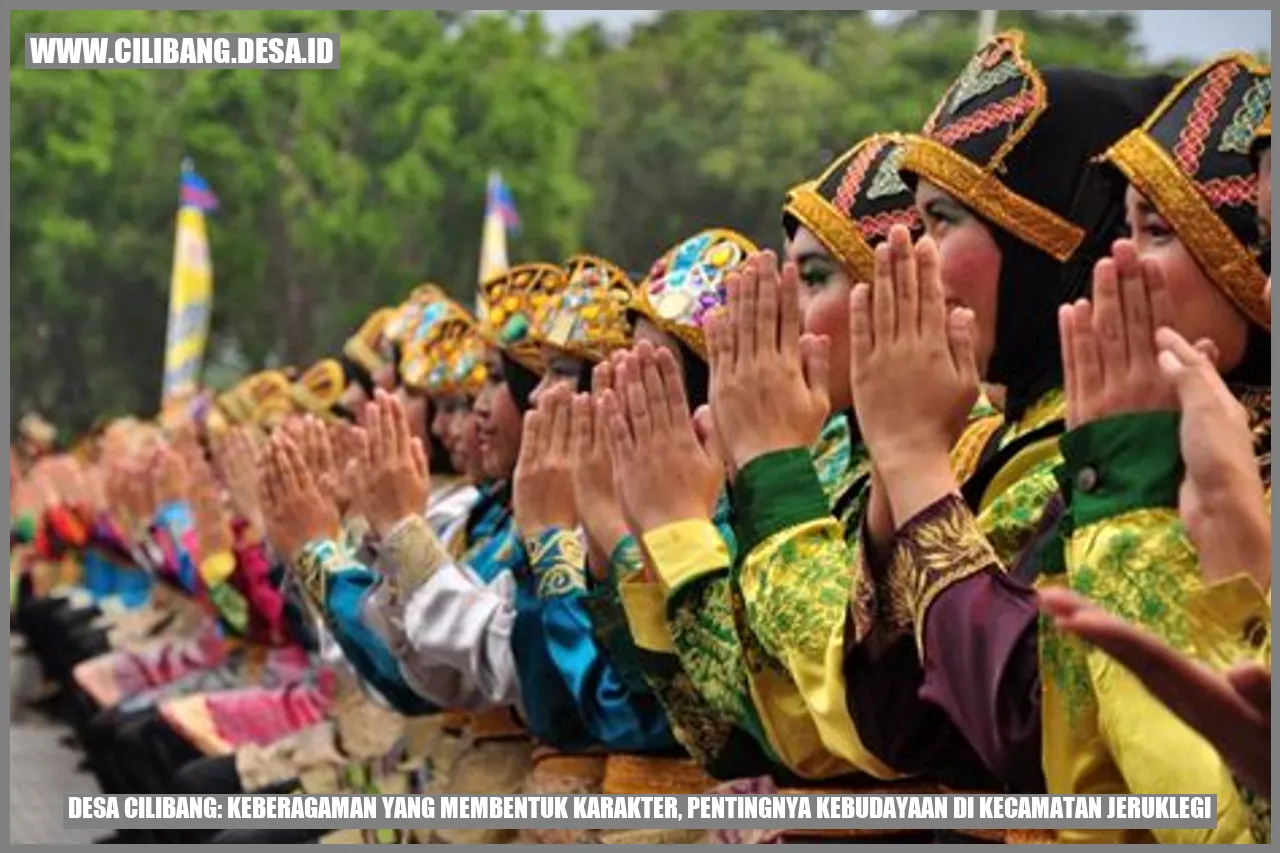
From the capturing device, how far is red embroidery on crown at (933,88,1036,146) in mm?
4848

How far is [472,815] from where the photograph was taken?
6.84 metres

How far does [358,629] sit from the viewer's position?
26.0 feet

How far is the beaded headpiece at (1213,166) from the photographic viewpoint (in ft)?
13.1

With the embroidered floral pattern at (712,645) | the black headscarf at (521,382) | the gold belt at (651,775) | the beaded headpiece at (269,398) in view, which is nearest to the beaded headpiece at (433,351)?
the black headscarf at (521,382)

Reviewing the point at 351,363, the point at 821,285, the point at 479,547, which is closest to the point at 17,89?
the point at 351,363

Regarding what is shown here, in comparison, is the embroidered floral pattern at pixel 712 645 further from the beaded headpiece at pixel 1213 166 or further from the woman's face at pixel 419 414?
the woman's face at pixel 419 414

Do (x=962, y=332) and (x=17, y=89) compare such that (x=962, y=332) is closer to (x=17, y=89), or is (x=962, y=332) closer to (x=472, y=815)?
(x=472, y=815)

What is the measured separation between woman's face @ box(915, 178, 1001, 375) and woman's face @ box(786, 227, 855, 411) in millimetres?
450

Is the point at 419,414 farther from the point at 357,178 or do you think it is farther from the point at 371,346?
the point at 357,178

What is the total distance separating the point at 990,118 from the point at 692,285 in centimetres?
161

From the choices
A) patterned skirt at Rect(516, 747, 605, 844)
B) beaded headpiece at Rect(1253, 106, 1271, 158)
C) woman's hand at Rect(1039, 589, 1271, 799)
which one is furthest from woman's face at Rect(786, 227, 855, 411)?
woman's hand at Rect(1039, 589, 1271, 799)

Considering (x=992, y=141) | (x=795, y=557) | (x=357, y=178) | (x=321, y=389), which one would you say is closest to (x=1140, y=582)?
(x=795, y=557)

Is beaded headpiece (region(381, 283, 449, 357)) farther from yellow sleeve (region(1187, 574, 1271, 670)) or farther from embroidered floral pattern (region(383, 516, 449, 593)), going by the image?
yellow sleeve (region(1187, 574, 1271, 670))

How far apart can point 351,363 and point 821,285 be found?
6.85 meters
